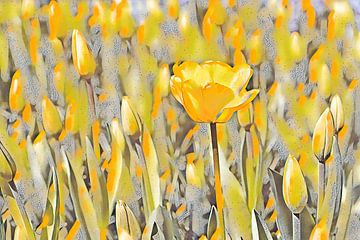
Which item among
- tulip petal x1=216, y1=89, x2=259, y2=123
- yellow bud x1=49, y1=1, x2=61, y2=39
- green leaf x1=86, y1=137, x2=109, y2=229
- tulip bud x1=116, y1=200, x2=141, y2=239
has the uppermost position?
yellow bud x1=49, y1=1, x2=61, y2=39

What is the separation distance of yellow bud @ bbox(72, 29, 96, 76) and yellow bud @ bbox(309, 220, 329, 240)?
44cm

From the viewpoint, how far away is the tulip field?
2.77 ft

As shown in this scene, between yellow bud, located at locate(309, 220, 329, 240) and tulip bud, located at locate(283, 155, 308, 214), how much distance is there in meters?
0.05

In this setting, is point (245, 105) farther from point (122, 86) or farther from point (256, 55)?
point (122, 86)

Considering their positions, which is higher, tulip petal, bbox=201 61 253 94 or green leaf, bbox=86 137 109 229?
tulip petal, bbox=201 61 253 94

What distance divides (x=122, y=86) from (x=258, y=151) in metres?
0.24

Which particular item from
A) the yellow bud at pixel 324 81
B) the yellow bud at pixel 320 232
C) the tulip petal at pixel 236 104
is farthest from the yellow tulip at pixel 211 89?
the yellow bud at pixel 320 232

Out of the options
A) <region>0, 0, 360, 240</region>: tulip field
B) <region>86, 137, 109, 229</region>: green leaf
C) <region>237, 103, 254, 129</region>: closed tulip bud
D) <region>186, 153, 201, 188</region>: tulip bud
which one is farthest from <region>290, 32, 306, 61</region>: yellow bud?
<region>86, 137, 109, 229</region>: green leaf

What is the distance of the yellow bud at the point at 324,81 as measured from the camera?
0.85m

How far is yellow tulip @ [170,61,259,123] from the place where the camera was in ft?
2.66

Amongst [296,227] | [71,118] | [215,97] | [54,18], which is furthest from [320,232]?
[54,18]

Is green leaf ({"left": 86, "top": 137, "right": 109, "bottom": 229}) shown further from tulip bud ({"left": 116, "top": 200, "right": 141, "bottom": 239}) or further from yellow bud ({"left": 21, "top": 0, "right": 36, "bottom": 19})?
yellow bud ({"left": 21, "top": 0, "right": 36, "bottom": 19})

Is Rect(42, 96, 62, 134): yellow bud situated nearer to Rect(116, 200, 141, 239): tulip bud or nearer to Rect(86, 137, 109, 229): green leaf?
Rect(86, 137, 109, 229): green leaf

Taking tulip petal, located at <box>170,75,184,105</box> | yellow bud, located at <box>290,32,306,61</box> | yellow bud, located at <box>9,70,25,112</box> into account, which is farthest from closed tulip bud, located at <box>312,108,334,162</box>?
yellow bud, located at <box>9,70,25,112</box>
